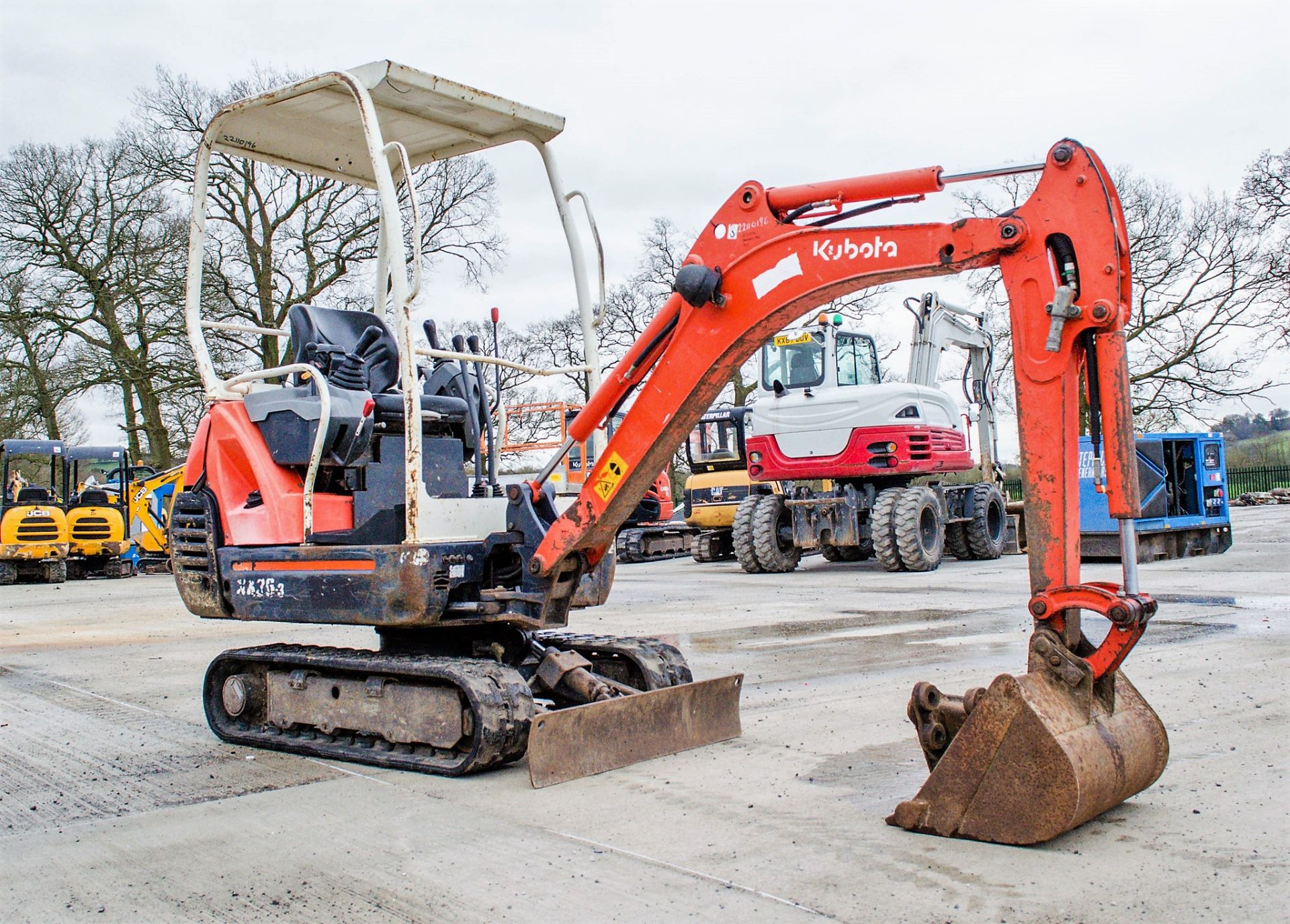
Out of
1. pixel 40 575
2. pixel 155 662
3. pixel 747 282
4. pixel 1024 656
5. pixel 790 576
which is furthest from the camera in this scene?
pixel 40 575

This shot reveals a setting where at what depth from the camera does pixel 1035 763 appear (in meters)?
4.00

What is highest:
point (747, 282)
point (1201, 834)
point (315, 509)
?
point (747, 282)

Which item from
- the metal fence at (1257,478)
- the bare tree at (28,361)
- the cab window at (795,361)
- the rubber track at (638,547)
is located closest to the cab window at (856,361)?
the cab window at (795,361)

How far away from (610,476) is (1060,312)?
2.05 meters

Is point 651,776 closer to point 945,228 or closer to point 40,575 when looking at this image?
point 945,228

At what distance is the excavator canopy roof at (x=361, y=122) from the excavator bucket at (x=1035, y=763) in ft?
12.3

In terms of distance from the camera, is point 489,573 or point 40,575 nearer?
point 489,573

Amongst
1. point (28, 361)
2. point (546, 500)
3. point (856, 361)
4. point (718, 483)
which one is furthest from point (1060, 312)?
point (28, 361)

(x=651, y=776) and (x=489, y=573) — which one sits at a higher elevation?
(x=489, y=573)

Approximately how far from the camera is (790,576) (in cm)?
1647

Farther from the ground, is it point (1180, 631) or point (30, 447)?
point (30, 447)

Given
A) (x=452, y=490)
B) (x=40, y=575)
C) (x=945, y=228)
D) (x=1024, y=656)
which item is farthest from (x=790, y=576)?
(x=40, y=575)

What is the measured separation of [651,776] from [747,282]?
2155 millimetres

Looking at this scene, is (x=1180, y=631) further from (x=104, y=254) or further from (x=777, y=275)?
(x=104, y=254)
